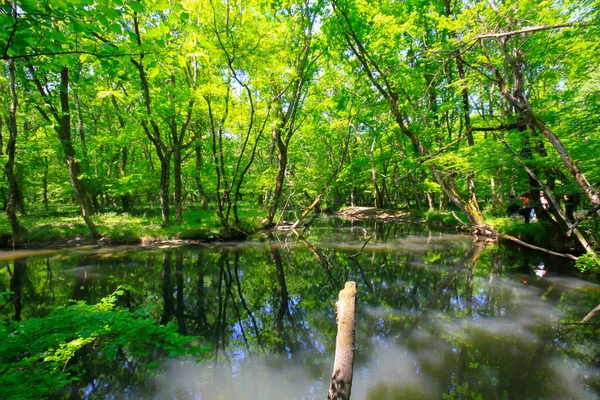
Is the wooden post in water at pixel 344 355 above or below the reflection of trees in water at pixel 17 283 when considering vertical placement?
above

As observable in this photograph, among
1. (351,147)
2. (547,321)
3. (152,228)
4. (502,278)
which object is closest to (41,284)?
(152,228)

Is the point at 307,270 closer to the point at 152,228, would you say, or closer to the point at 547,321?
the point at 547,321

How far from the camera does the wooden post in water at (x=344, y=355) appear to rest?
2.35 metres

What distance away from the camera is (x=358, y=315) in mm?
6414

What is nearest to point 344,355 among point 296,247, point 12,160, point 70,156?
point 296,247

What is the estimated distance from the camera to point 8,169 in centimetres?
1110

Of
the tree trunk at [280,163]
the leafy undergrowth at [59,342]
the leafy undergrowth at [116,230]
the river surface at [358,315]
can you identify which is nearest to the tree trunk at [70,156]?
the leafy undergrowth at [116,230]

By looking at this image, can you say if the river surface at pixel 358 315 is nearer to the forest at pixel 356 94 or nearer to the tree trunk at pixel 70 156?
the tree trunk at pixel 70 156

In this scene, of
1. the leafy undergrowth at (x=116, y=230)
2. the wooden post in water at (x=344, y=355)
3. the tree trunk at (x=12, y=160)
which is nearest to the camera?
the wooden post in water at (x=344, y=355)

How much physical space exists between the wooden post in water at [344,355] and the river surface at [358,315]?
2.03m

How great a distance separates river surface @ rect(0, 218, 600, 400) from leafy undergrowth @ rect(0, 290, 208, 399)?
626mm

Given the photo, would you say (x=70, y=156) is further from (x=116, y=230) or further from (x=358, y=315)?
(x=358, y=315)

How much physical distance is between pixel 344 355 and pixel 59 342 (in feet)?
11.2

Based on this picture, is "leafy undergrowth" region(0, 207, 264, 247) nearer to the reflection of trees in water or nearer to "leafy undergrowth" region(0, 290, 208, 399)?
the reflection of trees in water
